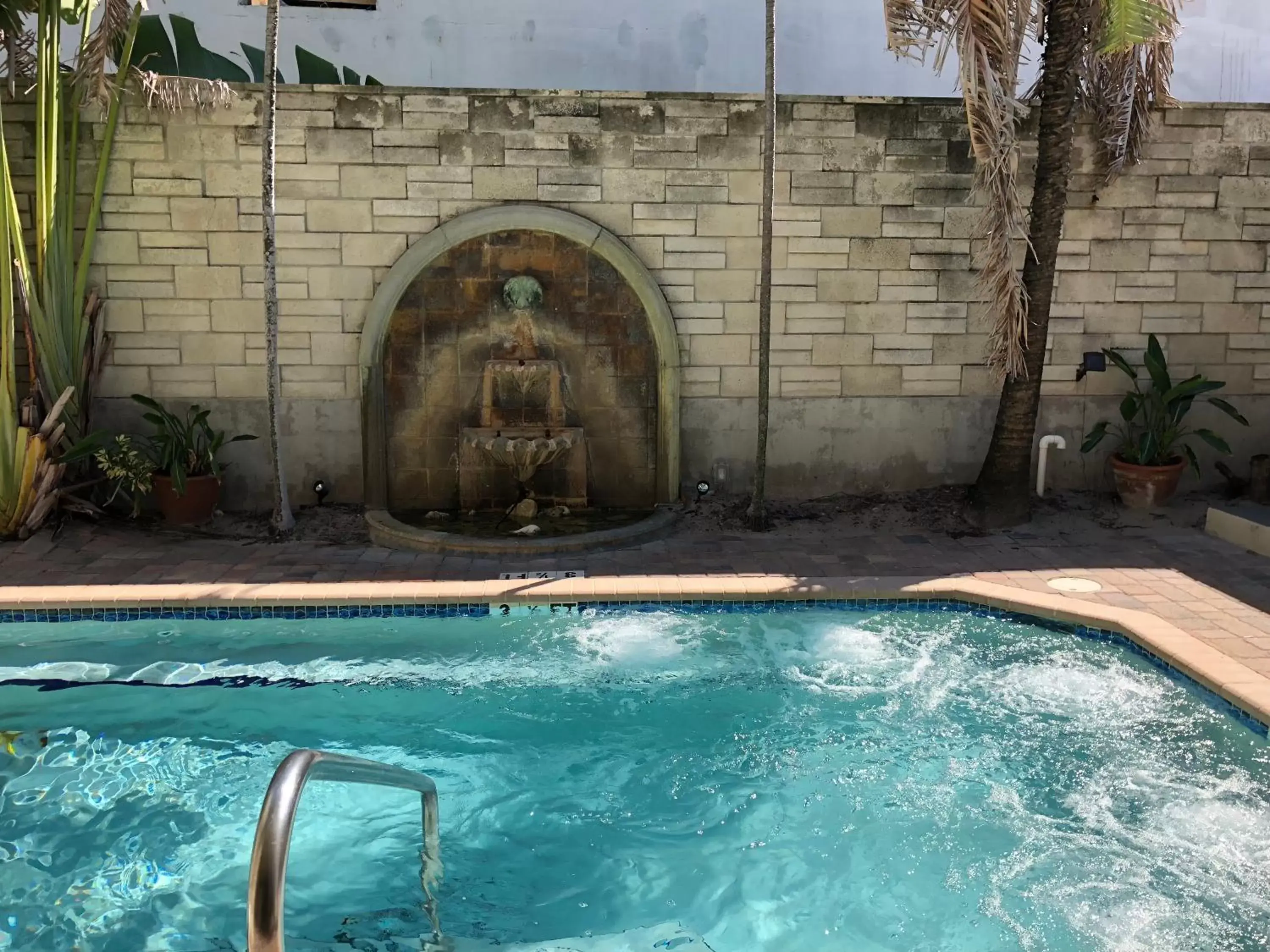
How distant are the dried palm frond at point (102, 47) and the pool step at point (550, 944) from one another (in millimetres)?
6673

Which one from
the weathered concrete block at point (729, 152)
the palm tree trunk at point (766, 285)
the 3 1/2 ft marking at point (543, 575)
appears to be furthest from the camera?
the weathered concrete block at point (729, 152)

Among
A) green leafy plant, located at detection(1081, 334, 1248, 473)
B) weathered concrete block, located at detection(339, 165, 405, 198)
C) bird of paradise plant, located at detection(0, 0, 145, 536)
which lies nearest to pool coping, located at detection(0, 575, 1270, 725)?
bird of paradise plant, located at detection(0, 0, 145, 536)

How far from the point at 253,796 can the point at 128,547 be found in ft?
11.9

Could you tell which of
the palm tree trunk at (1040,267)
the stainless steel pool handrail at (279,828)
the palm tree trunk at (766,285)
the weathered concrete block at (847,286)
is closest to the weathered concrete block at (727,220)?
the palm tree trunk at (766,285)

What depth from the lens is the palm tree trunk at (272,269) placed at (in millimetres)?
7875

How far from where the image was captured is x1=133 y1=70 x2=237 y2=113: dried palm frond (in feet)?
27.0

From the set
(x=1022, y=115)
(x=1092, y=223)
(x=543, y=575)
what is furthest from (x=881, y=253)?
(x=543, y=575)

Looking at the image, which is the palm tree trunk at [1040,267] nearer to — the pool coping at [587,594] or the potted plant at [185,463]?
the pool coping at [587,594]

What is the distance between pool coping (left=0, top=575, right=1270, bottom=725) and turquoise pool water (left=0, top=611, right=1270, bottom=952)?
0.15m

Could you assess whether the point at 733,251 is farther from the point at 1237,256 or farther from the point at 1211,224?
the point at 1237,256

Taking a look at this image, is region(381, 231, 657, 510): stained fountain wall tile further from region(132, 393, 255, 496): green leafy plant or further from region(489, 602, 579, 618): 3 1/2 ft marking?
region(489, 602, 579, 618): 3 1/2 ft marking

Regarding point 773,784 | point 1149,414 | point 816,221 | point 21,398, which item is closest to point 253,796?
point 773,784

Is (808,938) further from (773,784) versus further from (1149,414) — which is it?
(1149,414)

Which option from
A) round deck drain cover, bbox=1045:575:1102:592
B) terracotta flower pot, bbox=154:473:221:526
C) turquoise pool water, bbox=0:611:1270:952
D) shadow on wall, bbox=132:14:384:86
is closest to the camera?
turquoise pool water, bbox=0:611:1270:952
